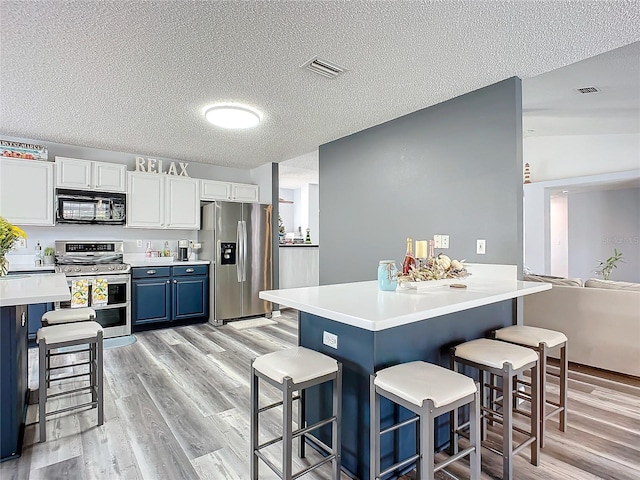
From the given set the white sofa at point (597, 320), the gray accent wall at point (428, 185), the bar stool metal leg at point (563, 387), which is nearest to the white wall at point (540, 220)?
the white sofa at point (597, 320)

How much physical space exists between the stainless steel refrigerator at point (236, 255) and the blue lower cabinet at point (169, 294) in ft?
0.55

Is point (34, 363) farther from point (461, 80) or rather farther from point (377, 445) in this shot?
point (461, 80)

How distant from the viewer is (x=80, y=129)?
3770mm

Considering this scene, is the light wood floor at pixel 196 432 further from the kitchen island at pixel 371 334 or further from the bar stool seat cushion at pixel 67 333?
the bar stool seat cushion at pixel 67 333

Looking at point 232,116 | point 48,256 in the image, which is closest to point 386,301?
point 232,116

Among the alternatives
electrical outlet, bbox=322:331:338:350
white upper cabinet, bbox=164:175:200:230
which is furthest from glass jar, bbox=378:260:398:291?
white upper cabinet, bbox=164:175:200:230

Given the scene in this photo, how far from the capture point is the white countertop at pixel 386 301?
140 cm

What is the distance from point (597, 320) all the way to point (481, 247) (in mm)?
1334

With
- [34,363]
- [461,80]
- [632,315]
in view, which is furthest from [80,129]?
[632,315]

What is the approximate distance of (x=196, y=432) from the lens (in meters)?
2.18

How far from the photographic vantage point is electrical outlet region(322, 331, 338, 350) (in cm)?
181

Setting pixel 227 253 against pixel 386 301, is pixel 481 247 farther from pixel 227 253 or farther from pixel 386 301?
pixel 227 253

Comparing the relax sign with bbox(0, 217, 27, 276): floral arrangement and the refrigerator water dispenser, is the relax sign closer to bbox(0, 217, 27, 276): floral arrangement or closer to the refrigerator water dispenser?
the refrigerator water dispenser

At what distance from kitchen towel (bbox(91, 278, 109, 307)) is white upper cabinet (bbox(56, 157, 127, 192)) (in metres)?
1.20
